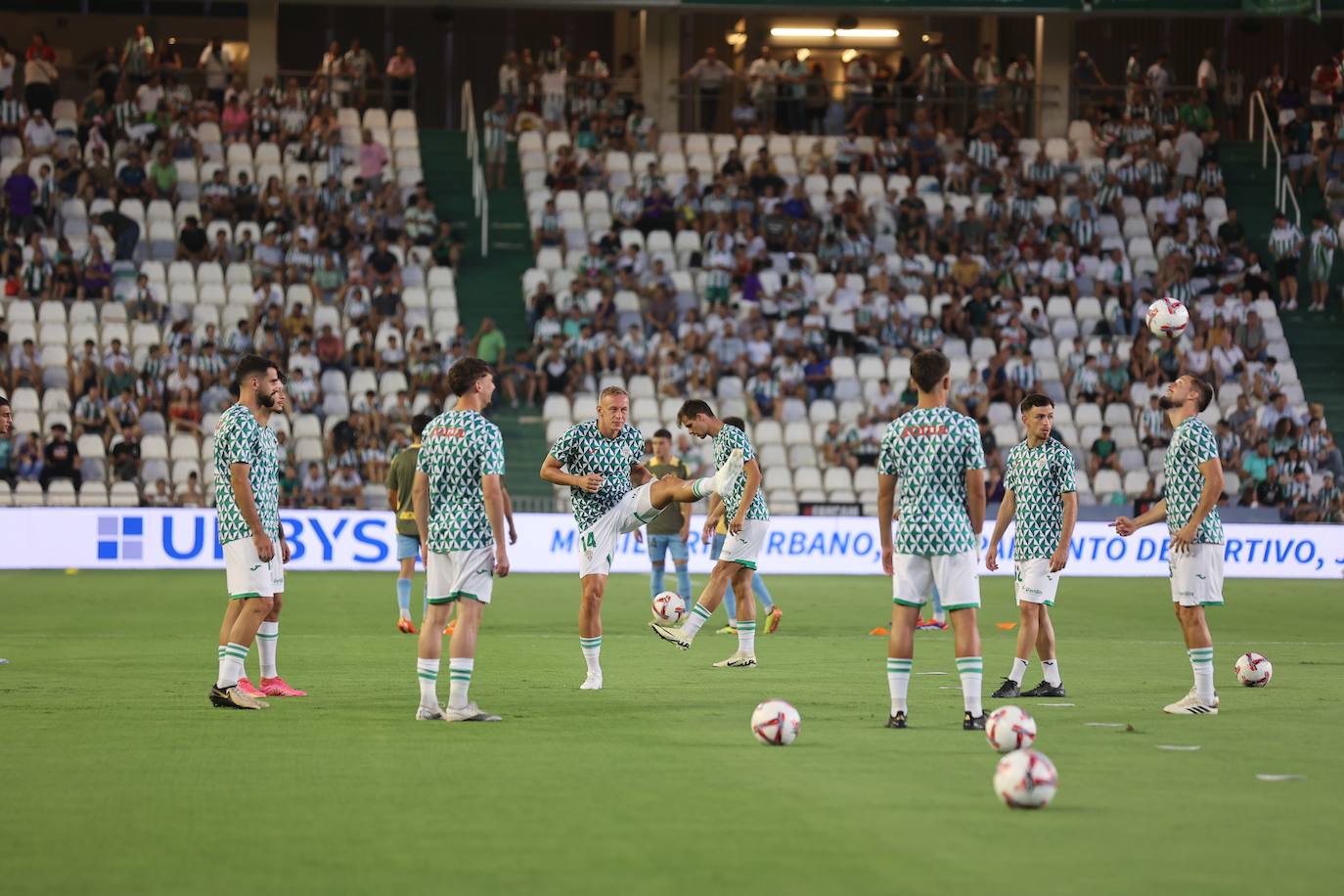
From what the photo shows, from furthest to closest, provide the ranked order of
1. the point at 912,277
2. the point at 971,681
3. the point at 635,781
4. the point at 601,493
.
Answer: the point at 912,277
the point at 601,493
the point at 971,681
the point at 635,781

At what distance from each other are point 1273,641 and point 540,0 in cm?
2391

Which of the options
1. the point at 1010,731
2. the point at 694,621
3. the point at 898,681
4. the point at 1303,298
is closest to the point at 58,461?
the point at 694,621

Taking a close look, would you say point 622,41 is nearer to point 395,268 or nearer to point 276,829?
point 395,268

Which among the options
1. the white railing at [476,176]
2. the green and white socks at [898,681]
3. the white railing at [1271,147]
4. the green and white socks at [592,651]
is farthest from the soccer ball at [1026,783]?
the white railing at [1271,147]

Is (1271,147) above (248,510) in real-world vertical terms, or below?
above

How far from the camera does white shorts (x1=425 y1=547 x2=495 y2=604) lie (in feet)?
37.1

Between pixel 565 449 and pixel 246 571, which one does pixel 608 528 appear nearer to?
pixel 565 449

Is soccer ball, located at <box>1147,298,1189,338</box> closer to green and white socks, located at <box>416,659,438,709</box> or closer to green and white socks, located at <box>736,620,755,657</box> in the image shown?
green and white socks, located at <box>736,620,755,657</box>

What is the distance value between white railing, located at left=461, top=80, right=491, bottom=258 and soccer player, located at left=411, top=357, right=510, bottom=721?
23.9 m

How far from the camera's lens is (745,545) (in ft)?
50.5

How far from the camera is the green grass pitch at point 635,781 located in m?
7.04

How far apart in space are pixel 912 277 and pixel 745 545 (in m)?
19.7

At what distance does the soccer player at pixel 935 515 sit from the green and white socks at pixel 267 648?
4.58 metres

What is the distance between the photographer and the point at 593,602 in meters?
13.2
